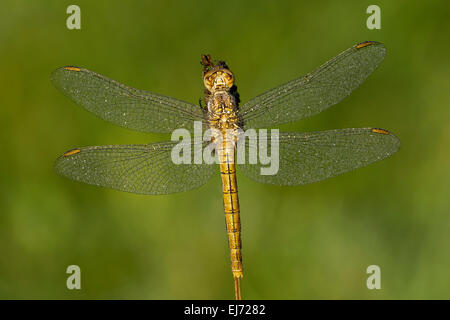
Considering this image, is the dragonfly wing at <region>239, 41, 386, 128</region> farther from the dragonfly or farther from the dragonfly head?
the dragonfly head

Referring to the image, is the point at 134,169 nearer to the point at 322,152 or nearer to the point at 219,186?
the point at 219,186

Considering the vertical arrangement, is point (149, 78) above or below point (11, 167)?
above

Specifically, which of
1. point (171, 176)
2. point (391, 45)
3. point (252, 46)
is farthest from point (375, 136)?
point (171, 176)

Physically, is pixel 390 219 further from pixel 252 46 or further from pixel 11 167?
pixel 11 167

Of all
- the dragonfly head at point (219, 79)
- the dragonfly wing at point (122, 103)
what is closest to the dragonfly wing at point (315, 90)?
the dragonfly head at point (219, 79)

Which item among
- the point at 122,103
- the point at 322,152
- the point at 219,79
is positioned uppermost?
the point at 219,79

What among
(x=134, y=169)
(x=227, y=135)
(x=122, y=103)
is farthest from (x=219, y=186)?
(x=122, y=103)
